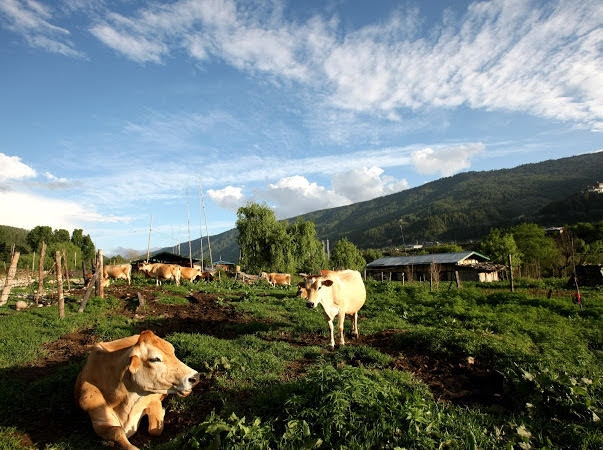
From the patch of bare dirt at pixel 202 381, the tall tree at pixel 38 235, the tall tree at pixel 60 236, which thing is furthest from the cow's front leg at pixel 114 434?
the tall tree at pixel 60 236

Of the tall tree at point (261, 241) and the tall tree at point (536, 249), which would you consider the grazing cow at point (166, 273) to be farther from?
the tall tree at point (536, 249)

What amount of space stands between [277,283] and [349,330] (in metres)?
22.7

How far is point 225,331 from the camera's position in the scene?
1122cm

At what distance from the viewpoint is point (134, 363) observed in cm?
461

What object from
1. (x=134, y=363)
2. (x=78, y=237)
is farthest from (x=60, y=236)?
(x=134, y=363)

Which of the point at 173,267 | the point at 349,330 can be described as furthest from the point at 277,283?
the point at 349,330

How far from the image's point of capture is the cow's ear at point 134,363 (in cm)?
461

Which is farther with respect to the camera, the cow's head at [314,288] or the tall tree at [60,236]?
the tall tree at [60,236]

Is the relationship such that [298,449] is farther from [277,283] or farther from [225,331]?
[277,283]

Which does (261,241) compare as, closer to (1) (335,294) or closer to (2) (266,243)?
(2) (266,243)

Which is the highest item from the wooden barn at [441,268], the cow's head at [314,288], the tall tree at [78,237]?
the tall tree at [78,237]

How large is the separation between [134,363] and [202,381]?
7.07 feet

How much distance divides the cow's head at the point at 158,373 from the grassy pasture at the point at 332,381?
21.2 inches

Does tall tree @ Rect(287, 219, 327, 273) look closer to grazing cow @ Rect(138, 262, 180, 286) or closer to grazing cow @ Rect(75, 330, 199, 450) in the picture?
grazing cow @ Rect(138, 262, 180, 286)
